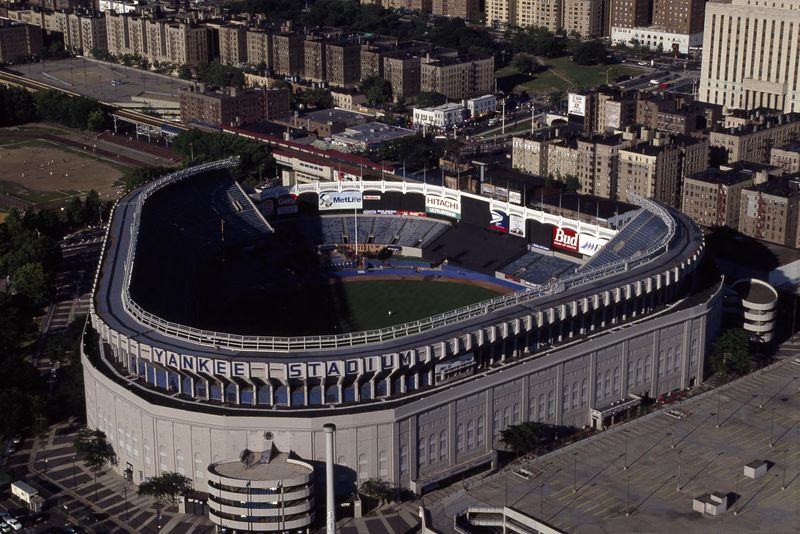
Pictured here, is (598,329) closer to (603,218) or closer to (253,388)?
(253,388)

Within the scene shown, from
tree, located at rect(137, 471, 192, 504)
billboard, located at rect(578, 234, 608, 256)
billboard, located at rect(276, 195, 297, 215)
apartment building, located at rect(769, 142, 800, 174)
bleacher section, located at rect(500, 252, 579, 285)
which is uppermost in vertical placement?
apartment building, located at rect(769, 142, 800, 174)

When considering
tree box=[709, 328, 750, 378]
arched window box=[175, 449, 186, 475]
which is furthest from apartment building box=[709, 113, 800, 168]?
arched window box=[175, 449, 186, 475]

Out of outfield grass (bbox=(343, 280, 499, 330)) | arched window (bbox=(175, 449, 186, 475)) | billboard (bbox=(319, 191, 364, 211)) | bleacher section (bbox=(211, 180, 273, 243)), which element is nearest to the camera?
A: arched window (bbox=(175, 449, 186, 475))

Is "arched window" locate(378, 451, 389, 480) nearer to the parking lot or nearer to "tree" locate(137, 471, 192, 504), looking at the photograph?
the parking lot

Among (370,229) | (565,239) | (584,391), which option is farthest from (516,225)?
(584,391)

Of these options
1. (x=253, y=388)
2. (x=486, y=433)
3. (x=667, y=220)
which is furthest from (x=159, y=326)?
(x=667, y=220)

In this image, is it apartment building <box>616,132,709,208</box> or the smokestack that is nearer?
the smokestack

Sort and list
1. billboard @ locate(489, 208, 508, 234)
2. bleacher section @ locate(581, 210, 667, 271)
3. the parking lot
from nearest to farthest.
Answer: the parking lot → bleacher section @ locate(581, 210, 667, 271) → billboard @ locate(489, 208, 508, 234)
